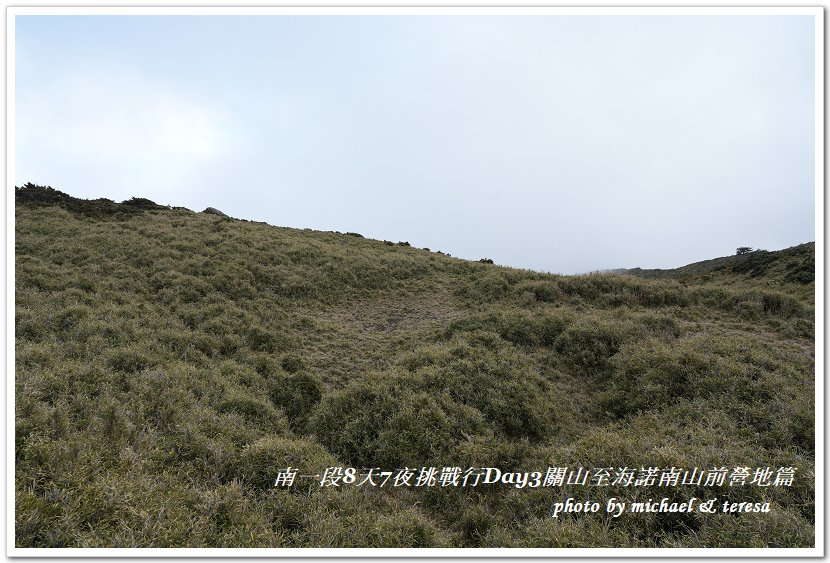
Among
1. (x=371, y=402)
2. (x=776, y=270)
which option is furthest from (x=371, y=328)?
(x=776, y=270)

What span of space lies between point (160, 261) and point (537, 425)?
19.7 metres

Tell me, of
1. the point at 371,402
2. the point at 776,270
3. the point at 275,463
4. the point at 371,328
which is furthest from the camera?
the point at 776,270

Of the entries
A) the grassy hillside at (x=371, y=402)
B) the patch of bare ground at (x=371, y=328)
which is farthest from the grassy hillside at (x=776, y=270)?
the patch of bare ground at (x=371, y=328)

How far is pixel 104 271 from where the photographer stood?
16.9 meters

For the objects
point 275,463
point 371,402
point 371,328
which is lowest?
point 275,463

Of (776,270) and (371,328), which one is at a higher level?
(776,270)

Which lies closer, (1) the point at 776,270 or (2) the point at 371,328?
(2) the point at 371,328

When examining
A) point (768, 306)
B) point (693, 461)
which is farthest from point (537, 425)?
point (768, 306)

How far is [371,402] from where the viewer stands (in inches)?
385

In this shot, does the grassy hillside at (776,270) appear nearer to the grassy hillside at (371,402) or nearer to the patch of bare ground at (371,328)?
the grassy hillside at (371,402)

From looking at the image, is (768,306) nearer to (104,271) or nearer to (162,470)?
(162,470)

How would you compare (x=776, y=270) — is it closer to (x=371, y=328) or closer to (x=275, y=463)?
(x=371, y=328)

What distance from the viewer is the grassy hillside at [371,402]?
511cm

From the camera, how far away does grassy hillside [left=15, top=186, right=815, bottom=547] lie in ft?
16.8
